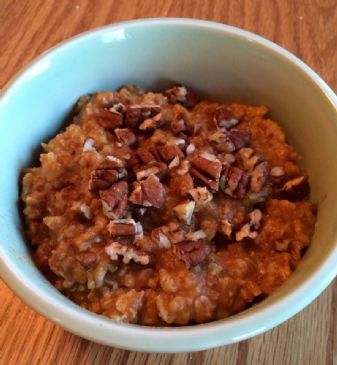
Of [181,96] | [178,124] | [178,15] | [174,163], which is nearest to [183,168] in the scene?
[174,163]

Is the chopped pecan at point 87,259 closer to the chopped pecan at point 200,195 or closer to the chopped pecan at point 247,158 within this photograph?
the chopped pecan at point 200,195

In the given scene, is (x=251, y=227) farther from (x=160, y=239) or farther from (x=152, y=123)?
(x=152, y=123)

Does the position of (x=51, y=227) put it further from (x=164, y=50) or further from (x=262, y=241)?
(x=164, y=50)

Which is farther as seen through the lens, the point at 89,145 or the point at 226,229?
the point at 89,145

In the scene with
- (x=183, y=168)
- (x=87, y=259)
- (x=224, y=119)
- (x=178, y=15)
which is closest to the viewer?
(x=87, y=259)

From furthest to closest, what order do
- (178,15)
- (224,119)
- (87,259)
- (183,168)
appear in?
1. (178,15)
2. (224,119)
3. (183,168)
4. (87,259)

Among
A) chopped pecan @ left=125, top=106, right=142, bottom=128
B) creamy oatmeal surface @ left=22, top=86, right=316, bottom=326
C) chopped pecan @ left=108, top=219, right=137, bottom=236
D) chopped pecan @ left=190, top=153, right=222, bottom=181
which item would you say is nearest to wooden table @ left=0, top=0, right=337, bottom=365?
creamy oatmeal surface @ left=22, top=86, right=316, bottom=326

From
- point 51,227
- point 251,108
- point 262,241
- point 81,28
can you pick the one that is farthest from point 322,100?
point 81,28
